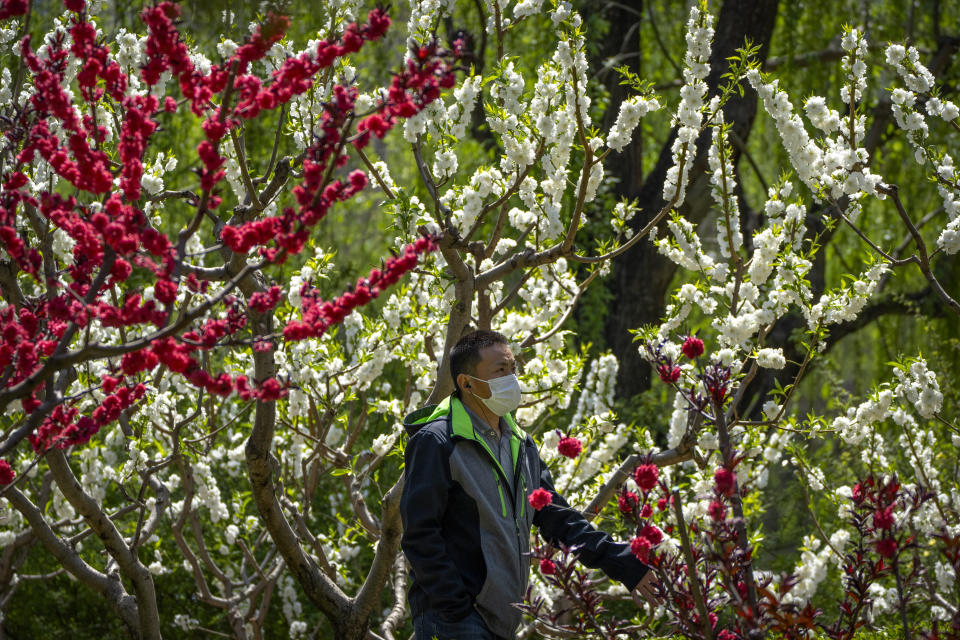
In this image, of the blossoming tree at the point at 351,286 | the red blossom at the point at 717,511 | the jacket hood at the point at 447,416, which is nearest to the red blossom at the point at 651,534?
the blossoming tree at the point at 351,286

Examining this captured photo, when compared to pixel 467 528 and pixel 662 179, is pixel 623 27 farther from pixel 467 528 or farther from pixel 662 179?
pixel 467 528

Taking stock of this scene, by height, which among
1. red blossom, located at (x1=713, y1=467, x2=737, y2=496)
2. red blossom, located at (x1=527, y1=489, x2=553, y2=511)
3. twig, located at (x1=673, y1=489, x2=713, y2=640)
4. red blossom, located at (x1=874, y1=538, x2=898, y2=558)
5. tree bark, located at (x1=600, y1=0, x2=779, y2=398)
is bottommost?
twig, located at (x1=673, y1=489, x2=713, y2=640)

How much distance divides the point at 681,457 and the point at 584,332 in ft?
16.0

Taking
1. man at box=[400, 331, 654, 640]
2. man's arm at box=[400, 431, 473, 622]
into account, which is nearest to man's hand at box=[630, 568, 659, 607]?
man at box=[400, 331, 654, 640]

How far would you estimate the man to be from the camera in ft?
9.74

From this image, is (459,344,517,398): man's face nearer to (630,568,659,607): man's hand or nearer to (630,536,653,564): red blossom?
(630,568,659,607): man's hand

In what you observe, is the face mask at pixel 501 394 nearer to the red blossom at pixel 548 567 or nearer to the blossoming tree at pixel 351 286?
the blossoming tree at pixel 351 286

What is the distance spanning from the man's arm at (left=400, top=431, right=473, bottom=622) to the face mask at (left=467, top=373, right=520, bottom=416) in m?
0.26

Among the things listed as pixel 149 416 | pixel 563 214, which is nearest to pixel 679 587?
pixel 149 416

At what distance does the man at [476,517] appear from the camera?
2969 millimetres

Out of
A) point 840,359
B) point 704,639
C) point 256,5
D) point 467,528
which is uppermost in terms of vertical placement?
point 840,359

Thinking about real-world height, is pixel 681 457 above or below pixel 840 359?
below

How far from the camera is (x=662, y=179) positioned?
28.8ft

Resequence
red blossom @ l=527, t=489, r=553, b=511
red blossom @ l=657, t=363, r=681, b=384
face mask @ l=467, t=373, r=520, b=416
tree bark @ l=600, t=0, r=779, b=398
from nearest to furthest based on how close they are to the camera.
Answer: red blossom @ l=657, t=363, r=681, b=384
red blossom @ l=527, t=489, r=553, b=511
face mask @ l=467, t=373, r=520, b=416
tree bark @ l=600, t=0, r=779, b=398
